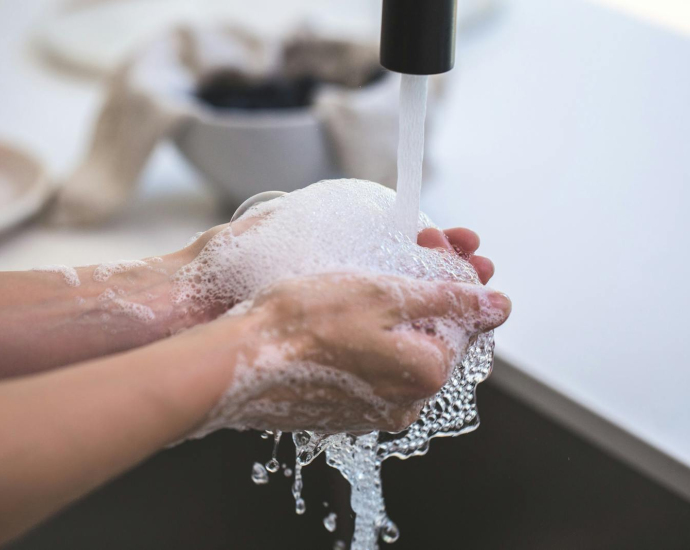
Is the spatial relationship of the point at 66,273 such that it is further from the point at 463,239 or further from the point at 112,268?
the point at 463,239

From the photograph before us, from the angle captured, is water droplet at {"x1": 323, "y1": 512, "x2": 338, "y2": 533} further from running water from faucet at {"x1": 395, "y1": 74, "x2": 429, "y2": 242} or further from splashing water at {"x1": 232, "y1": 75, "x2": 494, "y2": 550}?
running water from faucet at {"x1": 395, "y1": 74, "x2": 429, "y2": 242}

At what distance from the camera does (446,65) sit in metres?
0.34

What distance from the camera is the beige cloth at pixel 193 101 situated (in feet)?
2.40

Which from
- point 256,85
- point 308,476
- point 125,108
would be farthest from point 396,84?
point 308,476

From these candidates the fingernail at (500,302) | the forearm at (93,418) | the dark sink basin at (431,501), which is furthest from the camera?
the dark sink basin at (431,501)

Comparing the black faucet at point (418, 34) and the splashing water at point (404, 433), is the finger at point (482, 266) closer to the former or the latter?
the splashing water at point (404, 433)

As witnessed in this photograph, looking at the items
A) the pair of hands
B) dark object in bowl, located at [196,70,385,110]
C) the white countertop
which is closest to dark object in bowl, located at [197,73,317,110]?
dark object in bowl, located at [196,70,385,110]

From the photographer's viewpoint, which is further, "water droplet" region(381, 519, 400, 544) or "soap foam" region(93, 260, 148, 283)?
"water droplet" region(381, 519, 400, 544)

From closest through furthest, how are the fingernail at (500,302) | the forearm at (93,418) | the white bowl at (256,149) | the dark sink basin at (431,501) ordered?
the forearm at (93,418)
the fingernail at (500,302)
the dark sink basin at (431,501)
the white bowl at (256,149)

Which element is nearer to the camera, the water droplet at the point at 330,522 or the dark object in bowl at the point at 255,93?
the water droplet at the point at 330,522

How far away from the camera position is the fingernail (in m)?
0.42

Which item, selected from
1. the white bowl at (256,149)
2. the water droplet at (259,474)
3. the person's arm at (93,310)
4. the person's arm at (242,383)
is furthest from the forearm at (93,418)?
the white bowl at (256,149)

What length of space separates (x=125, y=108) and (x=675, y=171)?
55cm

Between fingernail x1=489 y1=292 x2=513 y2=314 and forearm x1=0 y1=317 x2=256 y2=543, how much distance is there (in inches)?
5.5
